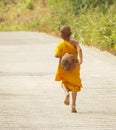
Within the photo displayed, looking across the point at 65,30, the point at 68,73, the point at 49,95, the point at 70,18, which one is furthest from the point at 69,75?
the point at 70,18

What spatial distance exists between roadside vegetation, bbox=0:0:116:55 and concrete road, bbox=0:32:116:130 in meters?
2.89

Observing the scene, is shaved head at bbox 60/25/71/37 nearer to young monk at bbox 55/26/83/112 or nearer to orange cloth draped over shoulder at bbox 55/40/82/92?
young monk at bbox 55/26/83/112

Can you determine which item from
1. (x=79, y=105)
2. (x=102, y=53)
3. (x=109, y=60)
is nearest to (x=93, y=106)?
(x=79, y=105)

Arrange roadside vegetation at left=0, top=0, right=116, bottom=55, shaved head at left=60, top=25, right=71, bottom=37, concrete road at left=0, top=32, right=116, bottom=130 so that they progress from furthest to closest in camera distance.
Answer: roadside vegetation at left=0, top=0, right=116, bottom=55, shaved head at left=60, top=25, right=71, bottom=37, concrete road at left=0, top=32, right=116, bottom=130

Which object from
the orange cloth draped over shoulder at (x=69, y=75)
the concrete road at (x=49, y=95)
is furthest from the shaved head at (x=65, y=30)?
the concrete road at (x=49, y=95)

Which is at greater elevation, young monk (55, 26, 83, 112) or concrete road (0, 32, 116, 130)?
young monk (55, 26, 83, 112)

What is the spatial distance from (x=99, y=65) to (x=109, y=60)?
1395 mm

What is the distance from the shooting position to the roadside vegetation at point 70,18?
2598 cm

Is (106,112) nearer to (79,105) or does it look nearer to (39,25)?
(79,105)

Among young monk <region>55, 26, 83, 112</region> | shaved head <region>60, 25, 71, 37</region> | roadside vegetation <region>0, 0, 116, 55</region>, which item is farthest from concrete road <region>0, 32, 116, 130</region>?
roadside vegetation <region>0, 0, 116, 55</region>

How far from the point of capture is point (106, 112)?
1073cm

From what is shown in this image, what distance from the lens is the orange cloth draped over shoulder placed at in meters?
10.9

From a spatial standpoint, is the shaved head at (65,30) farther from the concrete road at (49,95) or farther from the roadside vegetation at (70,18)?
the roadside vegetation at (70,18)

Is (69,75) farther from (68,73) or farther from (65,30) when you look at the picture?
(65,30)
